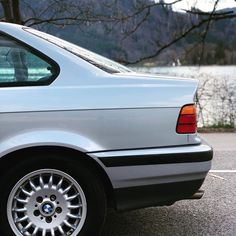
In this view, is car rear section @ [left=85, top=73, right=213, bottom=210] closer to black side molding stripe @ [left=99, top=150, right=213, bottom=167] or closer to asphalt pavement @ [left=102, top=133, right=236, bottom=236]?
black side molding stripe @ [left=99, top=150, right=213, bottom=167]

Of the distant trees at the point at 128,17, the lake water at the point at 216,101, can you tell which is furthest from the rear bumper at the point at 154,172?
the lake water at the point at 216,101

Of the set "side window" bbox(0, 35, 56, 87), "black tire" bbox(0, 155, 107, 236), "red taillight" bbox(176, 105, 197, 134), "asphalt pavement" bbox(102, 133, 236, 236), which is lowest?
"asphalt pavement" bbox(102, 133, 236, 236)

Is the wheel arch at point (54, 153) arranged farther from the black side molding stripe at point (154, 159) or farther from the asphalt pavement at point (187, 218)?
the asphalt pavement at point (187, 218)

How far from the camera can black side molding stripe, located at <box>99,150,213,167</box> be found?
3.55 metres

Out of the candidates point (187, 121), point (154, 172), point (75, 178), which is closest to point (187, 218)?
point (154, 172)

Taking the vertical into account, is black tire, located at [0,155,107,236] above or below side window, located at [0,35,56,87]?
below

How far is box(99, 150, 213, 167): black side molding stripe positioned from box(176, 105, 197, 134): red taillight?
0.57 feet

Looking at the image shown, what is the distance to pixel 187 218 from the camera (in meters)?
4.62

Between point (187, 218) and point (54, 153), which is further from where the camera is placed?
point (187, 218)

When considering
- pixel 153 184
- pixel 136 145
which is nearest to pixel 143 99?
pixel 136 145

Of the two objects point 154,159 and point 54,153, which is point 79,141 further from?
point 154,159

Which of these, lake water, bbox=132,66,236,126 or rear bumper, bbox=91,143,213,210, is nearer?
rear bumper, bbox=91,143,213,210

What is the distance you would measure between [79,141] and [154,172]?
0.60 metres

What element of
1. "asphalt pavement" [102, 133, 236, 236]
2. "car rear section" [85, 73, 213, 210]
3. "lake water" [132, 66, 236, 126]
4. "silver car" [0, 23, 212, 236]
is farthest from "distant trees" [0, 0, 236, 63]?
"car rear section" [85, 73, 213, 210]
